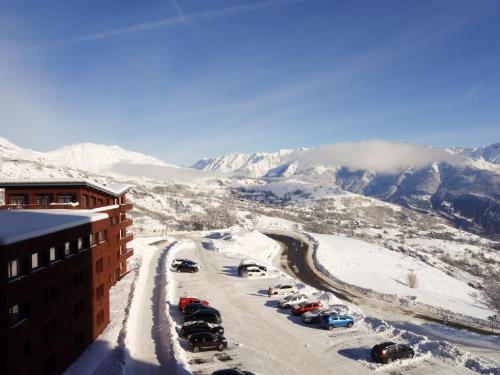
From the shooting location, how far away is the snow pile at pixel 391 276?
83.5 meters

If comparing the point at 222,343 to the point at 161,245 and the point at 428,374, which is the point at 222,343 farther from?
the point at 161,245

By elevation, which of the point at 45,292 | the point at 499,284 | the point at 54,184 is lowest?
the point at 499,284

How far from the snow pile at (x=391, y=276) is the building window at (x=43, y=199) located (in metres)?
60.1

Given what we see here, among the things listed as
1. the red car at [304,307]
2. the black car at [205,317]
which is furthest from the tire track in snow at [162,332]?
the red car at [304,307]

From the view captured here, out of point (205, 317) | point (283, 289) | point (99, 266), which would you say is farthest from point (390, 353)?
point (99, 266)

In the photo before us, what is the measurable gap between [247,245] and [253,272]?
120 feet

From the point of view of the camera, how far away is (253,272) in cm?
7244

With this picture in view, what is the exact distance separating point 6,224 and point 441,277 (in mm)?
119146

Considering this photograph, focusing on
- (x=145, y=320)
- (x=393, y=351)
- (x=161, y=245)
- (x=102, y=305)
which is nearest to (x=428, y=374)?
(x=393, y=351)

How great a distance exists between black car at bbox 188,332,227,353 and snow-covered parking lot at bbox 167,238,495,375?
61 cm

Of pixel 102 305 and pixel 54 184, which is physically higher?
pixel 54 184

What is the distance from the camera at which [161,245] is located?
106 meters

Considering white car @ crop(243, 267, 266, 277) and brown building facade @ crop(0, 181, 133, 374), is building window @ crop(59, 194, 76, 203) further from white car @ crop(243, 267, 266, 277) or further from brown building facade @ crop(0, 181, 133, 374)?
white car @ crop(243, 267, 266, 277)

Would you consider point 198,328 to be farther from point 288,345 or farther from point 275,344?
point 288,345
